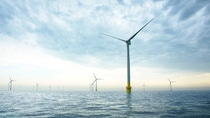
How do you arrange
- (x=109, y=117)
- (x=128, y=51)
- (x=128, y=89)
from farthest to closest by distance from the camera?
(x=128, y=51) < (x=128, y=89) < (x=109, y=117)

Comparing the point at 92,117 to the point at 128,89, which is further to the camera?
the point at 128,89

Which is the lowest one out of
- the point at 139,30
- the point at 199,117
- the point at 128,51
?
the point at 199,117

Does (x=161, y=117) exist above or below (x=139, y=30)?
below

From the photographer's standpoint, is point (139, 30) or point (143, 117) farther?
point (139, 30)

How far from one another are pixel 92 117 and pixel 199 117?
1593cm

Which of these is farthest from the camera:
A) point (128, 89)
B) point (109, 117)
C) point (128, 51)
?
point (128, 51)

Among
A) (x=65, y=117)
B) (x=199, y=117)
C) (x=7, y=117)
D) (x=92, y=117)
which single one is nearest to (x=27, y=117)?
(x=7, y=117)

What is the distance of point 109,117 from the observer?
89.9 feet

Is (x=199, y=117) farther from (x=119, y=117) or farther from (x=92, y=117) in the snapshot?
(x=92, y=117)

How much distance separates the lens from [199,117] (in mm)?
28328

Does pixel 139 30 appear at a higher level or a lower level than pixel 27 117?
higher

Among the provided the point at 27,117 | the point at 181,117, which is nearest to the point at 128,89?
the point at 181,117

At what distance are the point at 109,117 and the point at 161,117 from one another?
302 inches

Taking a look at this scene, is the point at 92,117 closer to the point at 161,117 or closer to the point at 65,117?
the point at 65,117
